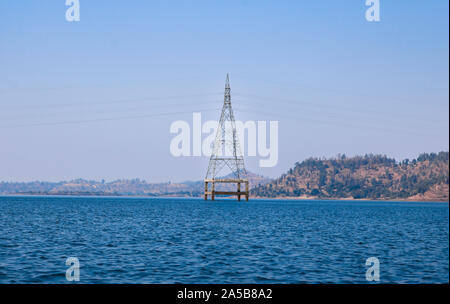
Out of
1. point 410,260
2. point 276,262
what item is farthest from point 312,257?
point 410,260

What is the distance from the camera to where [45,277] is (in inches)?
1153
